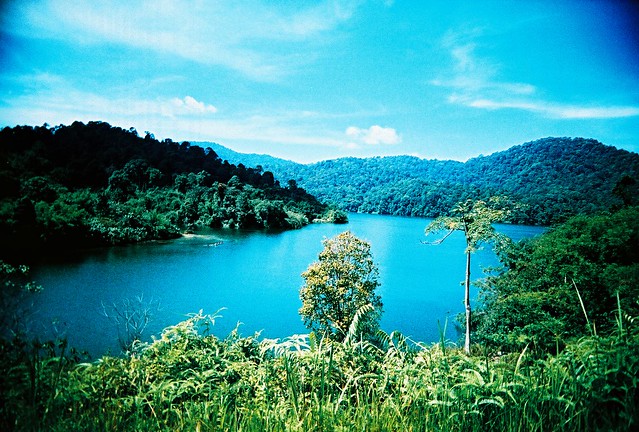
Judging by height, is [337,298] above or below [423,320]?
above

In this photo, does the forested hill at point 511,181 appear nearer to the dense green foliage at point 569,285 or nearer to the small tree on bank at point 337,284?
the dense green foliage at point 569,285

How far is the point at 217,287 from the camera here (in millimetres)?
24547

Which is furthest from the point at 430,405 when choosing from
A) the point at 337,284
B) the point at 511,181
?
the point at 511,181

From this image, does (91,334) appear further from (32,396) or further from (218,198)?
(218,198)

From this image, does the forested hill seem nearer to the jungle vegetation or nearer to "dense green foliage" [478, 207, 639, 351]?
the jungle vegetation

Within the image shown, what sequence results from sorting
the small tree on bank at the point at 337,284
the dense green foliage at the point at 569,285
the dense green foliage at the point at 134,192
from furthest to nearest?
1. the dense green foliage at the point at 134,192
2. the small tree on bank at the point at 337,284
3. the dense green foliage at the point at 569,285

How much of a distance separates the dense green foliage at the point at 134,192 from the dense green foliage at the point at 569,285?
26951 millimetres

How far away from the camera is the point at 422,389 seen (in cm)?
148

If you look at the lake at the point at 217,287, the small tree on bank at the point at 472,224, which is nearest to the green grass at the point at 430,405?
the small tree on bank at the point at 472,224

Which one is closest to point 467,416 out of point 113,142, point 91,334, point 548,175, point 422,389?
point 422,389

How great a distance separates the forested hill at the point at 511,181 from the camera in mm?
19172

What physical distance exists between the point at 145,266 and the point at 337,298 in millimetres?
20552

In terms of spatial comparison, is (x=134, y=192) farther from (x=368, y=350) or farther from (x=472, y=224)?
(x=368, y=350)

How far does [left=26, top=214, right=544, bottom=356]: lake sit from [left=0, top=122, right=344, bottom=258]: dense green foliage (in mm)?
2854
